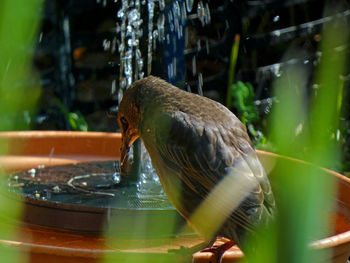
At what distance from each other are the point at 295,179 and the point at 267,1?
4.54 m

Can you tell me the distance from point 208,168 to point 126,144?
68 cm

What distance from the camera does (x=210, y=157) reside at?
90.0 inches

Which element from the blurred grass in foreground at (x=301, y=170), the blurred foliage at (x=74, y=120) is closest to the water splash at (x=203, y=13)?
the blurred foliage at (x=74, y=120)

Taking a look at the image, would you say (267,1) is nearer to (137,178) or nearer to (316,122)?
(137,178)

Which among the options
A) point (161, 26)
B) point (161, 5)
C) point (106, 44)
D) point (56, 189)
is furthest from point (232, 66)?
point (56, 189)

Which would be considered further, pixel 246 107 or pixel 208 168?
pixel 246 107

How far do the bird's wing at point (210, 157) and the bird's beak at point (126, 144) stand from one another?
361 mm

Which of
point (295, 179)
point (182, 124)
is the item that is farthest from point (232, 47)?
point (295, 179)

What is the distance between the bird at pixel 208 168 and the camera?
85.4 inches

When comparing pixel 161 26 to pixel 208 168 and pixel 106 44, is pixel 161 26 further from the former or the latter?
pixel 208 168

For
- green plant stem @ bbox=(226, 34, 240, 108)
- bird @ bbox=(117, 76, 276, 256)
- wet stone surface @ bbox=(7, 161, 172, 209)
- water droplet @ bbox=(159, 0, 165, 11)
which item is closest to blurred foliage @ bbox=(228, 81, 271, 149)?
green plant stem @ bbox=(226, 34, 240, 108)

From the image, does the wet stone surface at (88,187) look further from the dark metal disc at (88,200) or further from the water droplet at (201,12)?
the water droplet at (201,12)

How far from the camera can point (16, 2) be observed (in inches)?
33.2

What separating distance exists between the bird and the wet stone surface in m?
0.22
